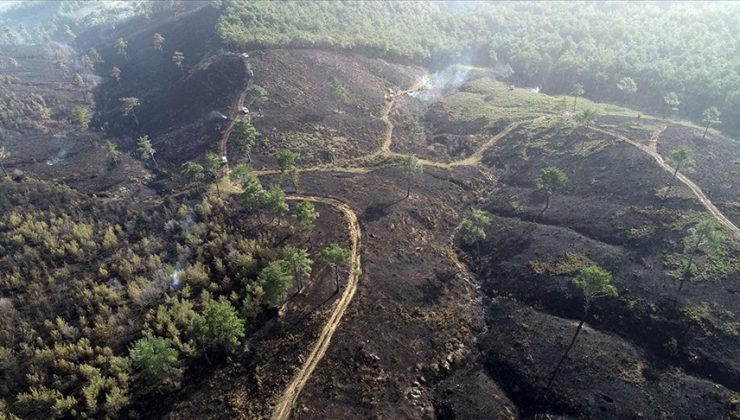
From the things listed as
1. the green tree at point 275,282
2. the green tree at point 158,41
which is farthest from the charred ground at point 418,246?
the green tree at point 158,41

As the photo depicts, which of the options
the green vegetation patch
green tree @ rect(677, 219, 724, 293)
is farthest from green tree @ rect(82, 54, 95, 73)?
green tree @ rect(677, 219, 724, 293)

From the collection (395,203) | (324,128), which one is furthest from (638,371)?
(324,128)

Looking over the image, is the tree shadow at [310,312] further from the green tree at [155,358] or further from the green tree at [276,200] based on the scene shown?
the green tree at [276,200]

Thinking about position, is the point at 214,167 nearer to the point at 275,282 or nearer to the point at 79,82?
the point at 275,282

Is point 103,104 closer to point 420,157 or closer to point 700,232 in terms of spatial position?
point 420,157

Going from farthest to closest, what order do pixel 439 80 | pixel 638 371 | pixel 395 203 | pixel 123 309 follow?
pixel 439 80
pixel 395 203
pixel 123 309
pixel 638 371
